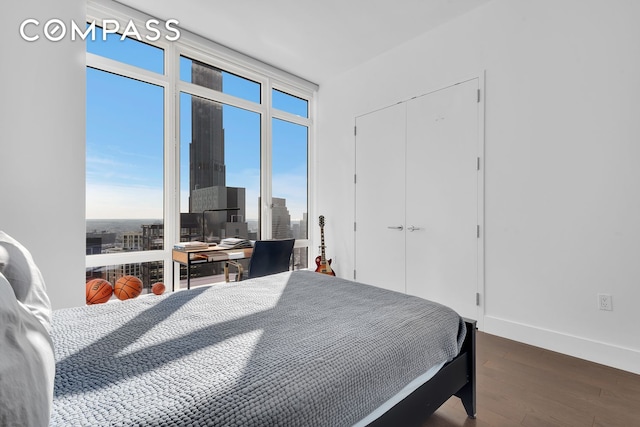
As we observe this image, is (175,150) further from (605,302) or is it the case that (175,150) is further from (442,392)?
(605,302)

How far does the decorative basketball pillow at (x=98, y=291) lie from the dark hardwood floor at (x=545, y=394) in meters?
2.53

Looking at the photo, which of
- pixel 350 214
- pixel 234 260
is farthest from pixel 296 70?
pixel 234 260

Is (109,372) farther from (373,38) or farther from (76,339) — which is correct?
(373,38)

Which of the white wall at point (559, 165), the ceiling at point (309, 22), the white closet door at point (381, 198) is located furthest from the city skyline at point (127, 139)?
the white wall at point (559, 165)

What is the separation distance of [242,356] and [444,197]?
8.66 ft

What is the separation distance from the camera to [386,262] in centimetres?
368

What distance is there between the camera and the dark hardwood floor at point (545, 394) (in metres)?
1.61

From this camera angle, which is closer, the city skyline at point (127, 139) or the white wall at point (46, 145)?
the white wall at point (46, 145)

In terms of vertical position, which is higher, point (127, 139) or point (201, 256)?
point (127, 139)

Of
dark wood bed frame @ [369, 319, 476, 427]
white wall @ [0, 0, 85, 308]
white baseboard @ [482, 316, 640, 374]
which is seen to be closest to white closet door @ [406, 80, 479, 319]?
white baseboard @ [482, 316, 640, 374]

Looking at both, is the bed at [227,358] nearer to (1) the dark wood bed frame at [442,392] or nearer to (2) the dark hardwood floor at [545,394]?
(1) the dark wood bed frame at [442,392]

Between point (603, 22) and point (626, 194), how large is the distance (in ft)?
4.10

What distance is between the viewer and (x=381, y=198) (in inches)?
146


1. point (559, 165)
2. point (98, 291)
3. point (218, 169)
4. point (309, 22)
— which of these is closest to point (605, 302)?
point (559, 165)
